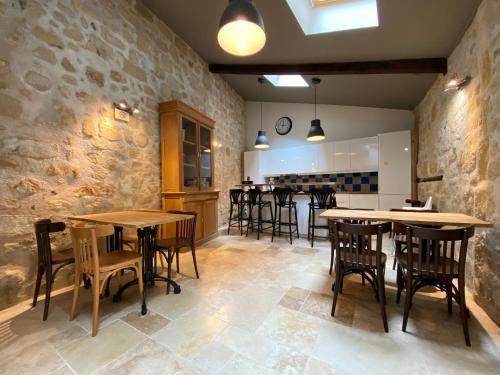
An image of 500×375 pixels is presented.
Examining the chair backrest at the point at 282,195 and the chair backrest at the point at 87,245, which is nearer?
the chair backrest at the point at 87,245

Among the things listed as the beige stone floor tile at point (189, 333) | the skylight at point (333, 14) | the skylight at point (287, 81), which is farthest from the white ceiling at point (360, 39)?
the beige stone floor tile at point (189, 333)

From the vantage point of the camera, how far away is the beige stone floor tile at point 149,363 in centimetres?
122

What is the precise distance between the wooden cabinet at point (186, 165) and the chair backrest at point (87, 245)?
1.61 m

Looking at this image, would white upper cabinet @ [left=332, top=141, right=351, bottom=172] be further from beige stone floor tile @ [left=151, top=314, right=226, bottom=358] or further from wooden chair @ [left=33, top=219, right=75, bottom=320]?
wooden chair @ [left=33, top=219, right=75, bottom=320]

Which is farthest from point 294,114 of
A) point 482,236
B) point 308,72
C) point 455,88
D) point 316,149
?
point 482,236

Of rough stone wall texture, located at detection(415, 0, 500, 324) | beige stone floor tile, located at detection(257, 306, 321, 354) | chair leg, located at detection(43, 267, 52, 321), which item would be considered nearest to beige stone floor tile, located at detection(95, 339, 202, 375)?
beige stone floor tile, located at detection(257, 306, 321, 354)

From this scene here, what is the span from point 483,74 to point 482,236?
1.40 metres

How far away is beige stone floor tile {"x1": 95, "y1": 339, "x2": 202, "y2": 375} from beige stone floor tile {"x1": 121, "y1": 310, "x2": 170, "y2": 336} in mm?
179

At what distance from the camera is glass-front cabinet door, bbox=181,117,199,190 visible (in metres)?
3.42

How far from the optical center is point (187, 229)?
254 cm

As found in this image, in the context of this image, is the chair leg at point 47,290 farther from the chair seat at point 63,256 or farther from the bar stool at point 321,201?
the bar stool at point 321,201

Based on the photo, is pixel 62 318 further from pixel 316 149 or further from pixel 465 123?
pixel 316 149

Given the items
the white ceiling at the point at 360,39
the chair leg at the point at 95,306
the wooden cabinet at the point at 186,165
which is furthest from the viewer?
the wooden cabinet at the point at 186,165

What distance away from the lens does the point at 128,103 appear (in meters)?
2.90
